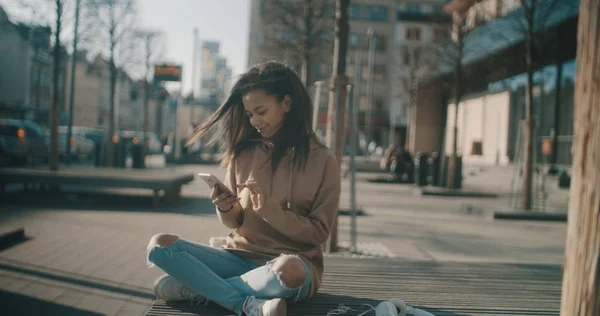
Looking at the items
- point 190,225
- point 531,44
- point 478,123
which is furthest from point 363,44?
point 190,225

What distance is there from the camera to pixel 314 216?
297 centimetres

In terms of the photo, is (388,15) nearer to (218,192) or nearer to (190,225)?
(190,225)

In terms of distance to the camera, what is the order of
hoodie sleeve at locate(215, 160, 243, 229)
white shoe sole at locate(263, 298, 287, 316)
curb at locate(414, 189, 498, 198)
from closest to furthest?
white shoe sole at locate(263, 298, 287, 316) → hoodie sleeve at locate(215, 160, 243, 229) → curb at locate(414, 189, 498, 198)

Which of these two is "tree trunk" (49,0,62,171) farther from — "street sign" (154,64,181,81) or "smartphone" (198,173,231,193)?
"street sign" (154,64,181,81)

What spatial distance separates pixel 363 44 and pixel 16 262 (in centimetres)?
5985

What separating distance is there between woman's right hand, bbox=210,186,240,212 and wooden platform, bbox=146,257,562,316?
1.74 ft

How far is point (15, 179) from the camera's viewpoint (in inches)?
421

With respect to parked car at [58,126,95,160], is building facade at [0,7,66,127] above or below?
above

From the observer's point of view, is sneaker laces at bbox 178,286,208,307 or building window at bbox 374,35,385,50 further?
building window at bbox 374,35,385,50

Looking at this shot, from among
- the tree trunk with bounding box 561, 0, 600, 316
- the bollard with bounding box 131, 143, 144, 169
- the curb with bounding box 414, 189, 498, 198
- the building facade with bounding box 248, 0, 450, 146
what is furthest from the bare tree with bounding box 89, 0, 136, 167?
the building facade with bounding box 248, 0, 450, 146

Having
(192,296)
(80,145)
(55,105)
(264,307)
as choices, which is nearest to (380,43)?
(80,145)

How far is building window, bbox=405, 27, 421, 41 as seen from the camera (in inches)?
2450

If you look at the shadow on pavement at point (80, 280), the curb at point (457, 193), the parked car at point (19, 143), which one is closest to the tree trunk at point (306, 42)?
the curb at point (457, 193)

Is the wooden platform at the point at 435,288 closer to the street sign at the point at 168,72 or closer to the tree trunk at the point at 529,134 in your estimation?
the tree trunk at the point at 529,134
